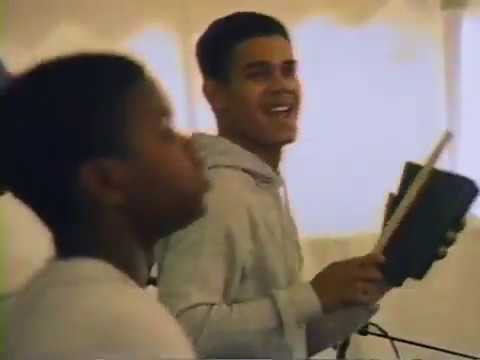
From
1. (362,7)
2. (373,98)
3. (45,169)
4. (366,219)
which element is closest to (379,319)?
(366,219)

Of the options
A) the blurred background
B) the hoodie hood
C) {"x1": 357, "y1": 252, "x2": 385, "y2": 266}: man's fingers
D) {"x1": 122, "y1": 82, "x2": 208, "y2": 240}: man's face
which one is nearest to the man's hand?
{"x1": 357, "y1": 252, "x2": 385, "y2": 266}: man's fingers

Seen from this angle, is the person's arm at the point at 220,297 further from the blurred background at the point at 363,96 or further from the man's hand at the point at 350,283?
the blurred background at the point at 363,96

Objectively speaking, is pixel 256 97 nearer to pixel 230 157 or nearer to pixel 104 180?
pixel 230 157

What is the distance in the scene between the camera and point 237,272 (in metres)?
0.74

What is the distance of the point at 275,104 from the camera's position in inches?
33.6

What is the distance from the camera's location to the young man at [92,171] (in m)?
0.53

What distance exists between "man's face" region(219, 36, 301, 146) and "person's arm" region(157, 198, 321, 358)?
12 centimetres

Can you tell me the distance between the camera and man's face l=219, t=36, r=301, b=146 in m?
0.84

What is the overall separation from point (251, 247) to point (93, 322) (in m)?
0.29

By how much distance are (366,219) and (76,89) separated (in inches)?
28.3

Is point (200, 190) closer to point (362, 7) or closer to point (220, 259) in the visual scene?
point (220, 259)

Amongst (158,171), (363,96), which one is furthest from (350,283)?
(363,96)

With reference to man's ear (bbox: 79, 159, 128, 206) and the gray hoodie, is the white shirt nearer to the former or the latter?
man's ear (bbox: 79, 159, 128, 206)

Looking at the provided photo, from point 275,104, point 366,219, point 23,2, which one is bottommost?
point 366,219
